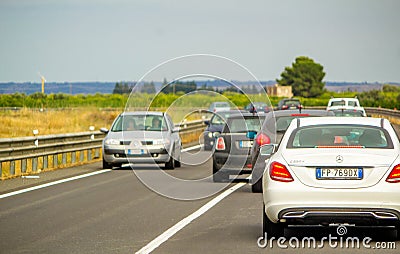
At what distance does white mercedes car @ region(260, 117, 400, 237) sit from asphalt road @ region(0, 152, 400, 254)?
0.39 meters

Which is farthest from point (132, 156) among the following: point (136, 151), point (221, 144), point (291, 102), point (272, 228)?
point (291, 102)

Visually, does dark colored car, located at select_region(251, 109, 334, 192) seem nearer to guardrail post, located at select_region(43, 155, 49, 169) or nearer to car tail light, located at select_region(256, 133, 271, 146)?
car tail light, located at select_region(256, 133, 271, 146)

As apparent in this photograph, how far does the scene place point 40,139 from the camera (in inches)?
891

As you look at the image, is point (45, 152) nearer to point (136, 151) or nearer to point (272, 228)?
point (136, 151)

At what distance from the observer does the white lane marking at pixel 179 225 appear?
33.9 ft

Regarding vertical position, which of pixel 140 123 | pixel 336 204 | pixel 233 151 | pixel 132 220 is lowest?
pixel 132 220

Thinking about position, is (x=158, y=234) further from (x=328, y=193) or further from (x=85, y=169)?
(x=85, y=169)

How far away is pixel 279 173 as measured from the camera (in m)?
10.4

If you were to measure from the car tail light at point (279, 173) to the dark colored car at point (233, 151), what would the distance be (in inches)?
330

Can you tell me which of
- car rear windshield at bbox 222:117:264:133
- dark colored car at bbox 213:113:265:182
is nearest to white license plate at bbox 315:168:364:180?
dark colored car at bbox 213:113:265:182

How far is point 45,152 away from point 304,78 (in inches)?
6019

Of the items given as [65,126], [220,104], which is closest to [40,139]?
[65,126]

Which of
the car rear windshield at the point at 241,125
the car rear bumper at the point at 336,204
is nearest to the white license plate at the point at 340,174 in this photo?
the car rear bumper at the point at 336,204

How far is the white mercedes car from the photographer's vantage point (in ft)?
32.9
